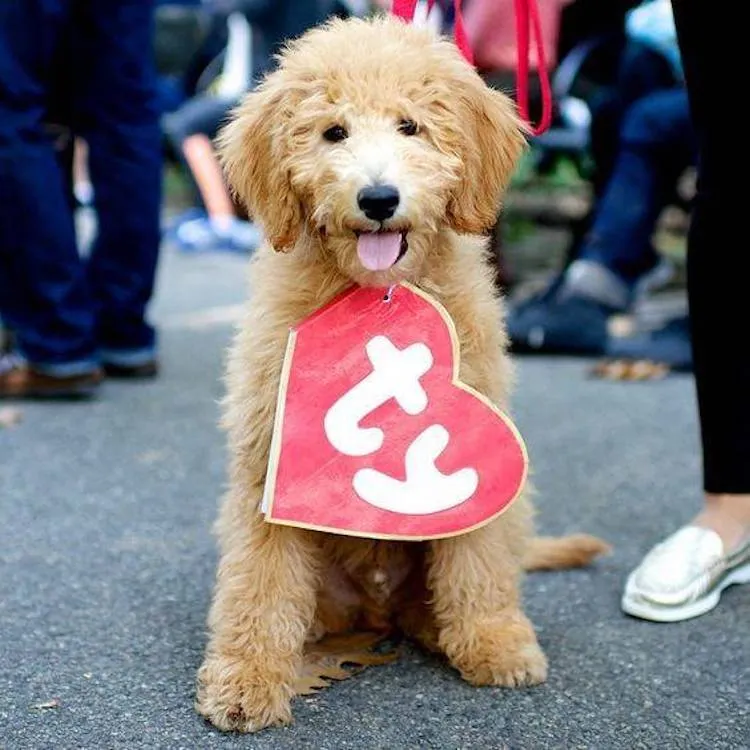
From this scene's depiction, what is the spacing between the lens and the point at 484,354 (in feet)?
7.59

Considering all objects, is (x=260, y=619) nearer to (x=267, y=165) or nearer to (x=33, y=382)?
(x=267, y=165)

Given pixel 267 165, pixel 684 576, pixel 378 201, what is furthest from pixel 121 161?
pixel 684 576

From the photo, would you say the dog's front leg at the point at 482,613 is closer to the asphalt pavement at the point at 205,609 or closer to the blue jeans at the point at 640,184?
the asphalt pavement at the point at 205,609

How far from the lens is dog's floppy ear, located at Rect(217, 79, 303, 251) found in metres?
2.20

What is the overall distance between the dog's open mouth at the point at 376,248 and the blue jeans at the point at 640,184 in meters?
3.35

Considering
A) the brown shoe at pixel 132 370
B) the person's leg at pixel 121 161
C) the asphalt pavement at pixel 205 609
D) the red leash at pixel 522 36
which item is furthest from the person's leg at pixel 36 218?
the red leash at pixel 522 36

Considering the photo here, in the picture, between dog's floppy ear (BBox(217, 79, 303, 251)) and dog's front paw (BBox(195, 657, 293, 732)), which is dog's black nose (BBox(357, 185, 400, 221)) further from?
dog's front paw (BBox(195, 657, 293, 732))

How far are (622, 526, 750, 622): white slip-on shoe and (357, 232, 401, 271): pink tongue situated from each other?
3.24 feet

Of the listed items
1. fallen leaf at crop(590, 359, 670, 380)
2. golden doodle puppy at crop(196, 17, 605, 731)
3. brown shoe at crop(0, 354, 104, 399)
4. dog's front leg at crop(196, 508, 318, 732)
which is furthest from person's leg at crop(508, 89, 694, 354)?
dog's front leg at crop(196, 508, 318, 732)

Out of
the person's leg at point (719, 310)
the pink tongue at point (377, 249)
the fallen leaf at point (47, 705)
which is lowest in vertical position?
the fallen leaf at point (47, 705)

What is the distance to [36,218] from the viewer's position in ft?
13.5

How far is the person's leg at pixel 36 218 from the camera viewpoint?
→ 3.99 m

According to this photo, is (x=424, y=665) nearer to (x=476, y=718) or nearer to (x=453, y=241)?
(x=476, y=718)

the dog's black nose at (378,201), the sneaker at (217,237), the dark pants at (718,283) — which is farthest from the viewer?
the sneaker at (217,237)
